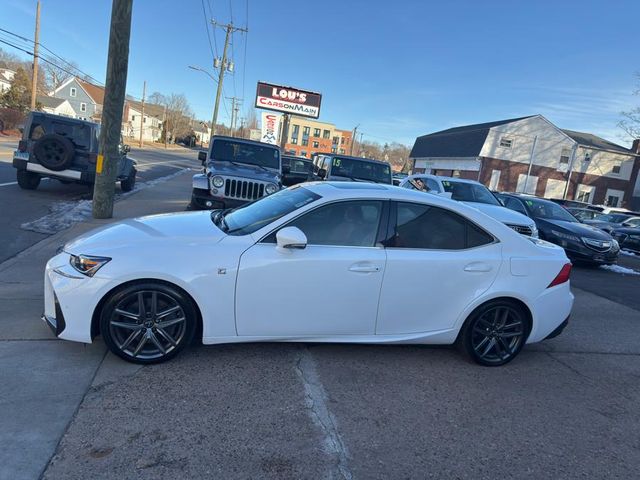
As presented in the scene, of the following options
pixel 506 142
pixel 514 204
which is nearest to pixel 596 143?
pixel 506 142

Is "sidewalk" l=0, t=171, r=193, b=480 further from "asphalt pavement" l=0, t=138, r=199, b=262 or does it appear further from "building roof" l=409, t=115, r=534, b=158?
"building roof" l=409, t=115, r=534, b=158

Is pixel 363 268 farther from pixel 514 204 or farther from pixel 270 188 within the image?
pixel 514 204

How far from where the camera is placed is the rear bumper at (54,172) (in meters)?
11.5

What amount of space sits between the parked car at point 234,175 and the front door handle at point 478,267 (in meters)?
5.11

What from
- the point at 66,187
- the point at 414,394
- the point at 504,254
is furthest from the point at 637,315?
the point at 66,187

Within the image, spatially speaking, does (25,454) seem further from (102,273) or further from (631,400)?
(631,400)

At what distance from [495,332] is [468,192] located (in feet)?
25.4

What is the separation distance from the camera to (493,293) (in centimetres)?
406

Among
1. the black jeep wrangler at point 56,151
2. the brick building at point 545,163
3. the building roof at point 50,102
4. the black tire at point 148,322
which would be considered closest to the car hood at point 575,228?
the black tire at point 148,322

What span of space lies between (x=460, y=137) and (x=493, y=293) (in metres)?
45.7

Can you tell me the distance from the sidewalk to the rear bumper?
6.92 metres

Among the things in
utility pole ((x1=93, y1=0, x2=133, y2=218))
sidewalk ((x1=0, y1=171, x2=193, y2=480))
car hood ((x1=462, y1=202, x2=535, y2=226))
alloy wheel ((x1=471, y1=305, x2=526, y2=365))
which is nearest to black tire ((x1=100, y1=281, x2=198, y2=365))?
sidewalk ((x1=0, y1=171, x2=193, y2=480))

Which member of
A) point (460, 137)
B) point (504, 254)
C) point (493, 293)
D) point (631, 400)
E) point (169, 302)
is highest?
point (460, 137)

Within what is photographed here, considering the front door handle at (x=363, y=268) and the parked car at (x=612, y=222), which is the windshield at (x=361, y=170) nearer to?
the parked car at (x=612, y=222)
